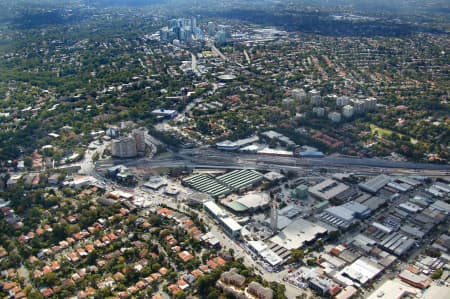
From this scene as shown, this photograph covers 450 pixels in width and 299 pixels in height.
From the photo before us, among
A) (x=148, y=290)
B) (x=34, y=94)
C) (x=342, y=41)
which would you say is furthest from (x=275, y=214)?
(x=342, y=41)

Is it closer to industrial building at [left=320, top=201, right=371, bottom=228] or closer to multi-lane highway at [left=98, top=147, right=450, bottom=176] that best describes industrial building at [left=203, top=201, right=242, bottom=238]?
industrial building at [left=320, top=201, right=371, bottom=228]

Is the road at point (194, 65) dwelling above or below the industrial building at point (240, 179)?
above

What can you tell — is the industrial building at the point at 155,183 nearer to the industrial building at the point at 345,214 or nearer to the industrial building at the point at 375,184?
the industrial building at the point at 345,214

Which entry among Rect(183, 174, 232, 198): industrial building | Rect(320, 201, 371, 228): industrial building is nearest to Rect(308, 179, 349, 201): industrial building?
Rect(320, 201, 371, 228): industrial building

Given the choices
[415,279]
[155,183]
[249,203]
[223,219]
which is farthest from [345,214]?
[155,183]

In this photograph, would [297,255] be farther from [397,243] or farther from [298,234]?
[397,243]

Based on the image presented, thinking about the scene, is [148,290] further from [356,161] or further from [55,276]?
[356,161]

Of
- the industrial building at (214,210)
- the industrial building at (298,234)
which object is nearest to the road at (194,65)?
the industrial building at (214,210)

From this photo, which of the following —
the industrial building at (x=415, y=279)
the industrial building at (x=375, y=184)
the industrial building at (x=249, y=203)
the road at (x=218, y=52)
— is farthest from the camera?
the road at (x=218, y=52)
